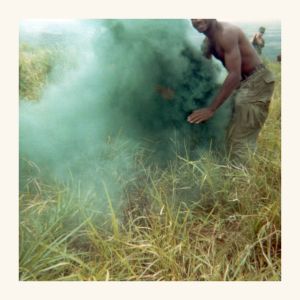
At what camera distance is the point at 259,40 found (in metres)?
3.78

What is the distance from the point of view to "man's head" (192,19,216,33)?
12.3ft

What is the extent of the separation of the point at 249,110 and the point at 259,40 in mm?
436

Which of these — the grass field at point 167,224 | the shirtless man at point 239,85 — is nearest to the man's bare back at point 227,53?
the shirtless man at point 239,85

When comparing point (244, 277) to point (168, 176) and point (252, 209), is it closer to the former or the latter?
point (252, 209)

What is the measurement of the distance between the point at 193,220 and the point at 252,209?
14.3 inches

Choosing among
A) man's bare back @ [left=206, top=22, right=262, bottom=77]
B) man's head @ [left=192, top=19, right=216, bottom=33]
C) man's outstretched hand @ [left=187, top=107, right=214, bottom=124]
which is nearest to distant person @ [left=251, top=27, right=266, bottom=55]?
man's bare back @ [left=206, top=22, right=262, bottom=77]

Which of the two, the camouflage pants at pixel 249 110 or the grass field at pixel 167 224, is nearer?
the grass field at pixel 167 224

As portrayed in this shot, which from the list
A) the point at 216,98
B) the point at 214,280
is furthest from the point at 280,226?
the point at 216,98

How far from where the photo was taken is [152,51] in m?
3.79

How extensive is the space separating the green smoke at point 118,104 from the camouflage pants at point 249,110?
0.62 ft

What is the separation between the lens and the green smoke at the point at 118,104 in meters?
3.75

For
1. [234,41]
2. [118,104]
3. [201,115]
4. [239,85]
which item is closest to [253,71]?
[239,85]

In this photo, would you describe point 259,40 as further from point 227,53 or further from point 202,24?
point 202,24

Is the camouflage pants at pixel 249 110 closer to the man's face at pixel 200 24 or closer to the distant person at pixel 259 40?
the distant person at pixel 259 40
